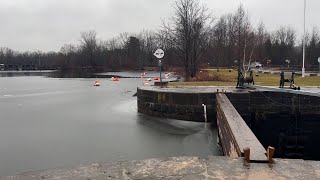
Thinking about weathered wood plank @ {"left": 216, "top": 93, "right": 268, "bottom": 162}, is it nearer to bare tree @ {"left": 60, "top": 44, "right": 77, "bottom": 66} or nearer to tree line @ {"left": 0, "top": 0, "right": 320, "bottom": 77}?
tree line @ {"left": 0, "top": 0, "right": 320, "bottom": 77}

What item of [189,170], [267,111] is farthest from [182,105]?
[189,170]

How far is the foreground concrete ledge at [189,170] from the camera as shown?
178 inches

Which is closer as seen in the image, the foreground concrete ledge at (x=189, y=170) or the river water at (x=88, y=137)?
the foreground concrete ledge at (x=189, y=170)

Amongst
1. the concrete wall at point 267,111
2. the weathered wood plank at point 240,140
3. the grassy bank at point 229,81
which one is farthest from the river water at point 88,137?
the grassy bank at point 229,81

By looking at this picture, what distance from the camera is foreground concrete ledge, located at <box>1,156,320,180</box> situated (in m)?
4.51

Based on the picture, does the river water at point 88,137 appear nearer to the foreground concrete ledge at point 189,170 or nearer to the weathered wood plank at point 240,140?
the weathered wood plank at point 240,140

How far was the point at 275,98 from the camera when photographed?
15.3m

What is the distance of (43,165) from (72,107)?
34.5 feet

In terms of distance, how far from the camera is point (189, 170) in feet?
15.6

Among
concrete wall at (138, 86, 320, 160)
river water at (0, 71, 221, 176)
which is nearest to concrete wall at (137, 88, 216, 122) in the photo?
concrete wall at (138, 86, 320, 160)

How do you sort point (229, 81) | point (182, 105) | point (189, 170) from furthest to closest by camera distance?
1. point (229, 81)
2. point (182, 105)
3. point (189, 170)

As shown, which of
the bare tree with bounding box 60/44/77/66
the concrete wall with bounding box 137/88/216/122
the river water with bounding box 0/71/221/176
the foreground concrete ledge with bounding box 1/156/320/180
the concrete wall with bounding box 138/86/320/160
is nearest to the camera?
the foreground concrete ledge with bounding box 1/156/320/180

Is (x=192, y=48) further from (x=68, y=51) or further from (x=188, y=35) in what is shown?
(x=68, y=51)

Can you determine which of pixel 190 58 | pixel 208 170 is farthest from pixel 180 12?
pixel 208 170
